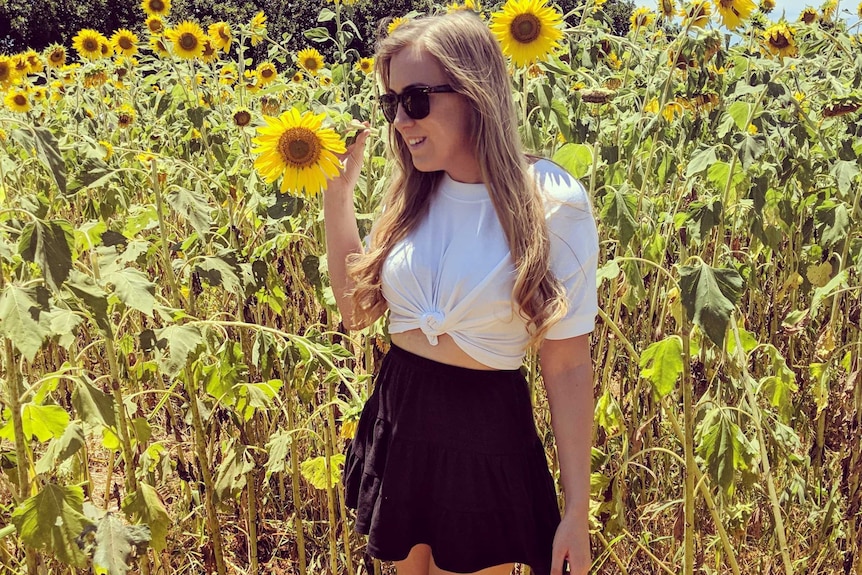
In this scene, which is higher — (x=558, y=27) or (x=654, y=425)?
(x=558, y=27)

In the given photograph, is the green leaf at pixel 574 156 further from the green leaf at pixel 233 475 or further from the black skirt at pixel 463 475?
the green leaf at pixel 233 475

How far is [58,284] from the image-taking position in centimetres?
133

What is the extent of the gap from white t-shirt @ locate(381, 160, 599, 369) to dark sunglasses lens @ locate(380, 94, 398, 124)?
0.20m

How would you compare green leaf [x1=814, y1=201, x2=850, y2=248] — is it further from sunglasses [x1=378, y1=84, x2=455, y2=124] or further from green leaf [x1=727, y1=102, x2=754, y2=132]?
sunglasses [x1=378, y1=84, x2=455, y2=124]

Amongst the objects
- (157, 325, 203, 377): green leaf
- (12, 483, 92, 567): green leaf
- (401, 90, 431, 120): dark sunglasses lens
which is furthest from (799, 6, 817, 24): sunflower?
(12, 483, 92, 567): green leaf

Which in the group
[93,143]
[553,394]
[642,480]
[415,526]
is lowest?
[642,480]

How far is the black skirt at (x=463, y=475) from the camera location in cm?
161

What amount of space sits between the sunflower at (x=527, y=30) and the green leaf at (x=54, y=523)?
143cm

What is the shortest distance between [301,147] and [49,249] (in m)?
0.63

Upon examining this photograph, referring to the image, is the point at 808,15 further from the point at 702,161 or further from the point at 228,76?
the point at 702,161

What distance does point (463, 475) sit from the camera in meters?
1.61

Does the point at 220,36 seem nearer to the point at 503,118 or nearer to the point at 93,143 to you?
the point at 93,143

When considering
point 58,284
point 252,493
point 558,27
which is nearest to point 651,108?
point 558,27

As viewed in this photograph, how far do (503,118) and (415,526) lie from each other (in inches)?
31.5
